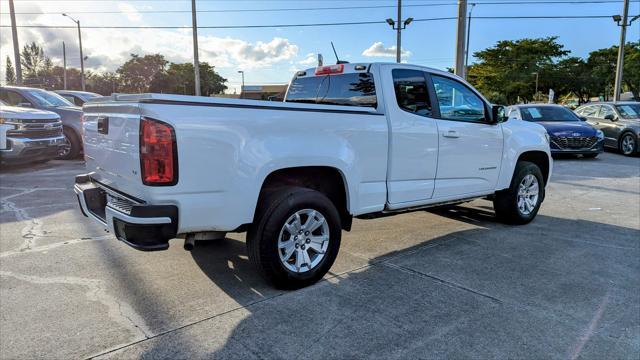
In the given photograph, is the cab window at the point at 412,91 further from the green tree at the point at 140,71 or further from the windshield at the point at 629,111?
the green tree at the point at 140,71

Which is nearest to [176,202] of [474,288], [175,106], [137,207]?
[137,207]

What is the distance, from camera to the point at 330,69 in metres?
5.00

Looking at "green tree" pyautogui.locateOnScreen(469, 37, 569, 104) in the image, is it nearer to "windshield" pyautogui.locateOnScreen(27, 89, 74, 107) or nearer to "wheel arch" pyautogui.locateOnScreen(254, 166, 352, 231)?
"windshield" pyautogui.locateOnScreen(27, 89, 74, 107)

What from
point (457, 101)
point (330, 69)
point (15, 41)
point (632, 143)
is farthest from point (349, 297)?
point (15, 41)

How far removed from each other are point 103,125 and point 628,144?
49.9ft

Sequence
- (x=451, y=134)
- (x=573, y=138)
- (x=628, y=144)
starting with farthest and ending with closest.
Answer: (x=628, y=144)
(x=573, y=138)
(x=451, y=134)

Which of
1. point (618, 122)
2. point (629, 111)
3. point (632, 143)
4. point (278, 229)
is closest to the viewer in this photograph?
point (278, 229)

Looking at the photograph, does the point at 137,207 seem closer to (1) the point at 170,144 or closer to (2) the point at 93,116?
(1) the point at 170,144

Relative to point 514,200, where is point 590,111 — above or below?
above

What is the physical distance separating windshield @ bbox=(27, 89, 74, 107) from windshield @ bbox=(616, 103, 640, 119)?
16.6 meters

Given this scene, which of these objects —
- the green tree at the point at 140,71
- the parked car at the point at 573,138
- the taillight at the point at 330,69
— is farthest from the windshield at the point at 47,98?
the green tree at the point at 140,71

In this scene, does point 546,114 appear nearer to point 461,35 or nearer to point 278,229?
point 461,35

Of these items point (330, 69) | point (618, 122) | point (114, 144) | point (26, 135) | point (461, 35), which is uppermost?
point (461, 35)

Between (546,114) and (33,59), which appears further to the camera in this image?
(33,59)
